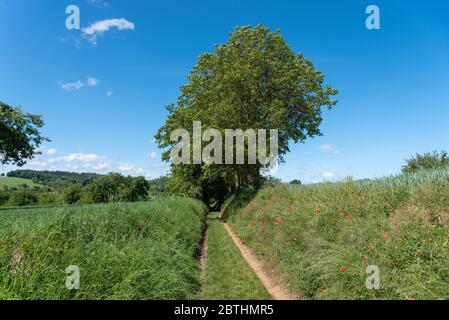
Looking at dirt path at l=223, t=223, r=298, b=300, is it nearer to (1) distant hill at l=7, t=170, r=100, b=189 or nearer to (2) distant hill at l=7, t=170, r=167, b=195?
(2) distant hill at l=7, t=170, r=167, b=195

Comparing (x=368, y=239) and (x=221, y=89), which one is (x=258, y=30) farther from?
(x=368, y=239)

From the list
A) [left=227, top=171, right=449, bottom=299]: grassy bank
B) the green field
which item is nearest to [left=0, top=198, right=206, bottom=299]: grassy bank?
[left=227, top=171, right=449, bottom=299]: grassy bank

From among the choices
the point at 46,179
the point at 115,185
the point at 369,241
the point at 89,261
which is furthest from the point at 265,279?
the point at 46,179

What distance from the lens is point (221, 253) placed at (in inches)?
479

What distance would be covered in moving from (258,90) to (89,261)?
763 inches

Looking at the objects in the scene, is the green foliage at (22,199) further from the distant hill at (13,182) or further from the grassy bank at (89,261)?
the grassy bank at (89,261)

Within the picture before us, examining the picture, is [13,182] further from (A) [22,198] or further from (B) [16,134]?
(B) [16,134]

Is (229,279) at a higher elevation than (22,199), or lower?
lower

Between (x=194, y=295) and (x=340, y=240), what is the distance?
356 cm

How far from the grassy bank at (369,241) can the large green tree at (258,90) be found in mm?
12628

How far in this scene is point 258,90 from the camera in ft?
75.7

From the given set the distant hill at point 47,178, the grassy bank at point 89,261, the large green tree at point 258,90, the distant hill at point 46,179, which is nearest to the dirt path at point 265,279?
the grassy bank at point 89,261

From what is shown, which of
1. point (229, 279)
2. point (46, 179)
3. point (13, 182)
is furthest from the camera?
point (46, 179)
